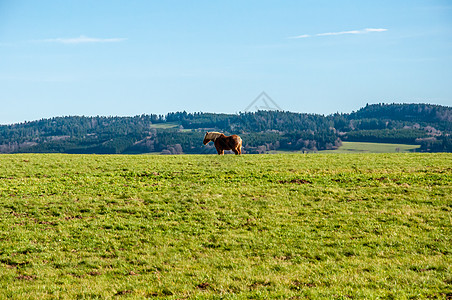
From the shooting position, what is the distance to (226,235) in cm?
2002

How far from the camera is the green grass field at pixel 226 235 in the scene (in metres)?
13.9

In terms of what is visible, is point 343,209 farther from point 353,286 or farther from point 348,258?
point 353,286

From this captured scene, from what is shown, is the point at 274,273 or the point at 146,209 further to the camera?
the point at 146,209

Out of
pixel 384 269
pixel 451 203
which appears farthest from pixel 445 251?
pixel 451 203

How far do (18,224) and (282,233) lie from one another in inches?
540

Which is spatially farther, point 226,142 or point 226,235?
point 226,142

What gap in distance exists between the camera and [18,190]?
29.3m

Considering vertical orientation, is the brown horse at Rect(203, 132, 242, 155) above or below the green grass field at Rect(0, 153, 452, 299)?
above

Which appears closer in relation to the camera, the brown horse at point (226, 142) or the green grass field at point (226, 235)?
the green grass field at point (226, 235)

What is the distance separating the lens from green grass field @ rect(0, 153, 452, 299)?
547 inches

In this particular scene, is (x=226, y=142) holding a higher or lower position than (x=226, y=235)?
higher

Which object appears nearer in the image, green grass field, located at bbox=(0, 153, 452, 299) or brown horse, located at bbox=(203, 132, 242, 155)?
green grass field, located at bbox=(0, 153, 452, 299)

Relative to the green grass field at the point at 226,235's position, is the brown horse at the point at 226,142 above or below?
above

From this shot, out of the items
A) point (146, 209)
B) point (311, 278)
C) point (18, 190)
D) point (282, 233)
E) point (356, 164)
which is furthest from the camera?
point (356, 164)
